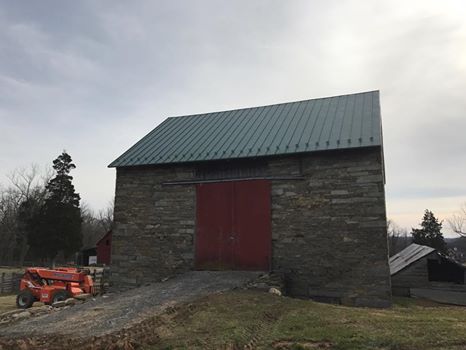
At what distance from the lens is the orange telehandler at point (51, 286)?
1602cm

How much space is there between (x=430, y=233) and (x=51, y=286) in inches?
1512

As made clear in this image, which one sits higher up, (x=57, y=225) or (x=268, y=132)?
(x=268, y=132)

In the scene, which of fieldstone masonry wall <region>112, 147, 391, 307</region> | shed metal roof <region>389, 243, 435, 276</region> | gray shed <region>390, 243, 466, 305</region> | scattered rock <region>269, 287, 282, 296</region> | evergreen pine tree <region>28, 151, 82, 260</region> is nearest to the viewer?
scattered rock <region>269, 287, 282, 296</region>

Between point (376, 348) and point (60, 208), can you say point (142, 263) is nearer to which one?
point (376, 348)

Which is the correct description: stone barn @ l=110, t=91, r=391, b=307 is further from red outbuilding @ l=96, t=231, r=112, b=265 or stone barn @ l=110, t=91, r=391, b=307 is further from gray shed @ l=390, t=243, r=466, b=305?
red outbuilding @ l=96, t=231, r=112, b=265

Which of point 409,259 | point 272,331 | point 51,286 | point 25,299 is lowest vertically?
point 25,299

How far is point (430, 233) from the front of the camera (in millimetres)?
43062

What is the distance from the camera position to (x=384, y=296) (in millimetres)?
11477

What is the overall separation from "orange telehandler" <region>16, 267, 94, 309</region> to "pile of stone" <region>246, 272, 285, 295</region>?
26.5 feet

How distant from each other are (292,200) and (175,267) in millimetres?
4610

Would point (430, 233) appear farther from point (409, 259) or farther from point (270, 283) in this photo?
point (270, 283)

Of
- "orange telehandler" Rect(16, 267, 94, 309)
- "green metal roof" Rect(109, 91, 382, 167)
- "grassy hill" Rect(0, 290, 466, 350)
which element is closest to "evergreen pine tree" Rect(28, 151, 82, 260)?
"orange telehandler" Rect(16, 267, 94, 309)

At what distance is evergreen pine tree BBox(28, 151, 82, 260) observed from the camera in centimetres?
3844

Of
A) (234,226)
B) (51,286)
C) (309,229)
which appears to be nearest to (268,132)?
(234,226)
